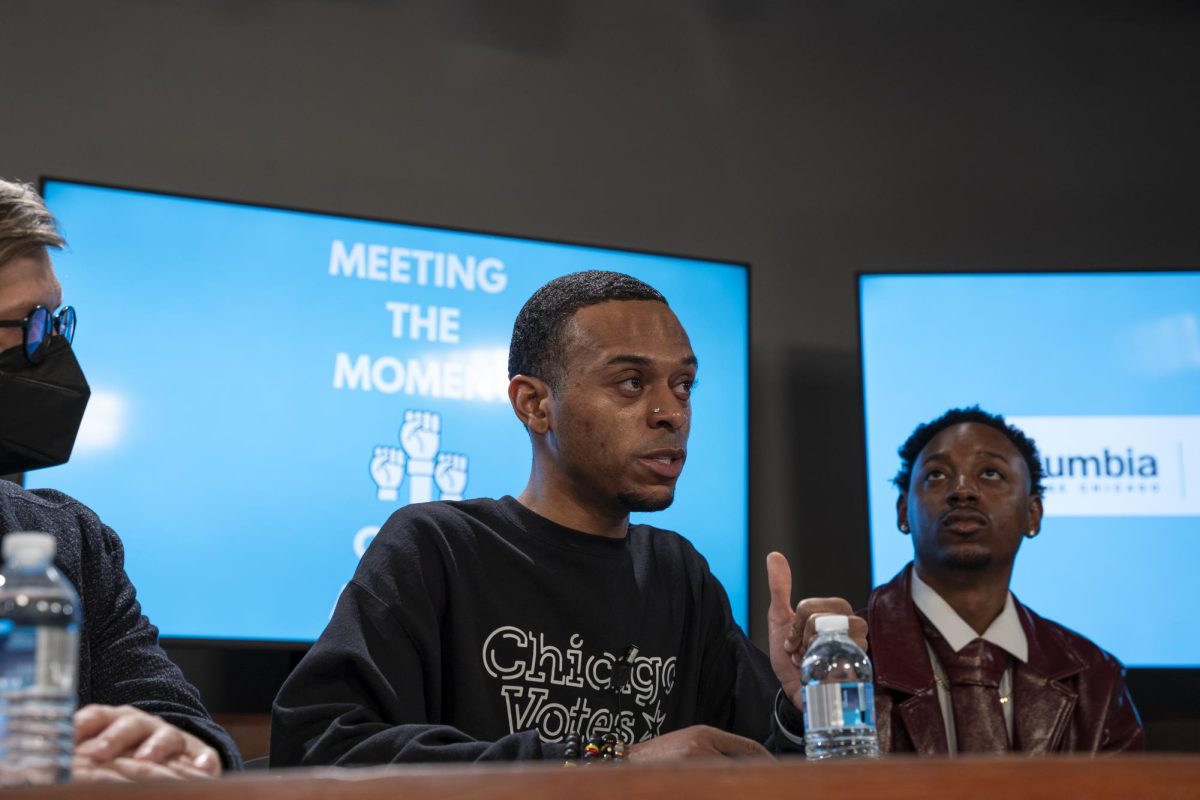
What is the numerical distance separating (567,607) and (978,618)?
1239 mm

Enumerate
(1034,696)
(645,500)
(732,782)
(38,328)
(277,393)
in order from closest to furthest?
(732,782), (38,328), (645,500), (1034,696), (277,393)

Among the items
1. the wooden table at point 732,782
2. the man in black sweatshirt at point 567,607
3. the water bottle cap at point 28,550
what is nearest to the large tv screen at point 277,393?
the man in black sweatshirt at point 567,607

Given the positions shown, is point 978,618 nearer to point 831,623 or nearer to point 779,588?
point 779,588

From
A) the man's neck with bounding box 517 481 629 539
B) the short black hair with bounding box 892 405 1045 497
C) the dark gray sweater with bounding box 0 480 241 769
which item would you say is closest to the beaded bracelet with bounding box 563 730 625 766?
the man's neck with bounding box 517 481 629 539

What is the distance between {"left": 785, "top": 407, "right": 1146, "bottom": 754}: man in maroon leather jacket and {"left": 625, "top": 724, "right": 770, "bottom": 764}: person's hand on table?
908 millimetres

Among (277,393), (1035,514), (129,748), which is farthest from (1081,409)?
(129,748)

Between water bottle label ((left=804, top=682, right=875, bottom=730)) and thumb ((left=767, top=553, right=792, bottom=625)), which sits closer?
water bottle label ((left=804, top=682, right=875, bottom=730))

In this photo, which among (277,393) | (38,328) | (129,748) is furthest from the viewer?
(277,393)

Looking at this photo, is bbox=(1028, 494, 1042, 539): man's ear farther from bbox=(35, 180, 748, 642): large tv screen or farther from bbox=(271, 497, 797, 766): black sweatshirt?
bbox=(271, 497, 797, 766): black sweatshirt

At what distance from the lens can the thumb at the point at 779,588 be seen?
192cm

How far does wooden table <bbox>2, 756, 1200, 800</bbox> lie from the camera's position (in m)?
0.79

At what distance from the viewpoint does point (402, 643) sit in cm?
187

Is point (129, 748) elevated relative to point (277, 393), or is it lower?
lower

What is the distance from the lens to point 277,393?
120 inches
